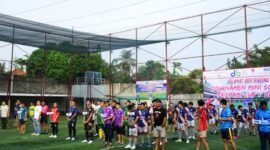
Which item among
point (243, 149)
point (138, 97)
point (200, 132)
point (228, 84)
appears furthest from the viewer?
point (138, 97)

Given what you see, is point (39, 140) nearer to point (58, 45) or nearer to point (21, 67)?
point (58, 45)

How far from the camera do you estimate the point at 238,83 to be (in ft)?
60.9

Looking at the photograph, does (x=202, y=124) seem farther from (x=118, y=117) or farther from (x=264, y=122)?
(x=118, y=117)

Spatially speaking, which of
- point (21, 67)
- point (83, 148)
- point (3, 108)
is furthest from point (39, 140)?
point (21, 67)

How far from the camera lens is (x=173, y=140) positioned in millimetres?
14188

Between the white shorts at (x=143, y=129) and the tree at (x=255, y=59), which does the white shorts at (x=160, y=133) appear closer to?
the white shorts at (x=143, y=129)

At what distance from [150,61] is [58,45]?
725cm

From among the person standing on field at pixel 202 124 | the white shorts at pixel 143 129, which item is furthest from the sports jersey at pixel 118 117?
the person standing on field at pixel 202 124

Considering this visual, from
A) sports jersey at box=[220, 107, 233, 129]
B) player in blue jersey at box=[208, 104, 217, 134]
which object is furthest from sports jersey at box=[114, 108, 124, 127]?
player in blue jersey at box=[208, 104, 217, 134]

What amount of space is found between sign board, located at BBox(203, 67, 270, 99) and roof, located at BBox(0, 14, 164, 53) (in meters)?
6.17

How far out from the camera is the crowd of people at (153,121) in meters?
9.86

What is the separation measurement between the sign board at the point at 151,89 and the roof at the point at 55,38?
10.7 feet

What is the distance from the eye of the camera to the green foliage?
34.9 metres

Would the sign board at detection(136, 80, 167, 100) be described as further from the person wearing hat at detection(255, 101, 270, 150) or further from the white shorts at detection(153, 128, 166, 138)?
the person wearing hat at detection(255, 101, 270, 150)
